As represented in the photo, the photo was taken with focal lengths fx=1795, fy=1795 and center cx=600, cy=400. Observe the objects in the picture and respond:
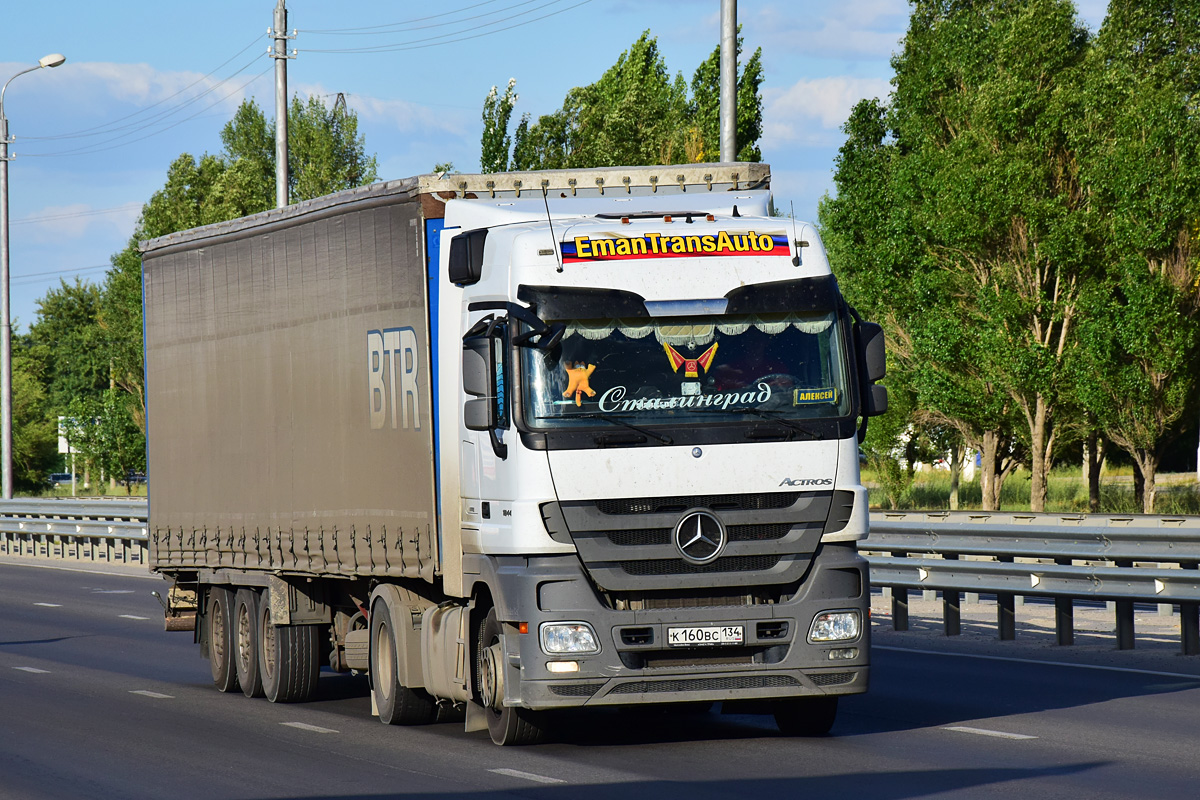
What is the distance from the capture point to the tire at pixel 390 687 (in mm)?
12047

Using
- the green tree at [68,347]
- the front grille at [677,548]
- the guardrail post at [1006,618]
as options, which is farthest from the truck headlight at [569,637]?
the green tree at [68,347]

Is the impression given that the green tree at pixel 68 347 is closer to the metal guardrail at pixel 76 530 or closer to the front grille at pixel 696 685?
the metal guardrail at pixel 76 530

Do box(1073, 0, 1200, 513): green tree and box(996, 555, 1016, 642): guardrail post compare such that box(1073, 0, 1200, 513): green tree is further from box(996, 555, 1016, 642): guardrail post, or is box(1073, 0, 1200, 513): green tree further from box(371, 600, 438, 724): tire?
box(371, 600, 438, 724): tire

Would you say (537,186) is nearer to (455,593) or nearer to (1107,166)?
(455,593)

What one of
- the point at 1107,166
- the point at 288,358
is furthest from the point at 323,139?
the point at 288,358

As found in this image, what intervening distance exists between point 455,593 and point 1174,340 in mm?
34447

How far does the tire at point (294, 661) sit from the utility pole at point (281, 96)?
676 inches

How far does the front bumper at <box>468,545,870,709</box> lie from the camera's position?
995 centimetres

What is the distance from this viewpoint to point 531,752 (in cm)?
1056

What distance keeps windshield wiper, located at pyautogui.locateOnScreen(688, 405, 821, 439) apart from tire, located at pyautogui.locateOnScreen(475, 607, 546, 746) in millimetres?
1778

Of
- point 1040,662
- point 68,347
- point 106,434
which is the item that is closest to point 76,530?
Answer: point 1040,662

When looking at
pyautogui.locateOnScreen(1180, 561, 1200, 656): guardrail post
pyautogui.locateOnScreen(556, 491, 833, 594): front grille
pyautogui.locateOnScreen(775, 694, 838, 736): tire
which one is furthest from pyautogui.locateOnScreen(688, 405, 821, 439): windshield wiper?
pyautogui.locateOnScreen(1180, 561, 1200, 656): guardrail post

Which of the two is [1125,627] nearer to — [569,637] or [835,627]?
[835,627]

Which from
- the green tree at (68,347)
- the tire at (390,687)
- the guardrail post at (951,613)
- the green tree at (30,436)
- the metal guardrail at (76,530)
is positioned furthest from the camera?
the green tree at (68,347)
